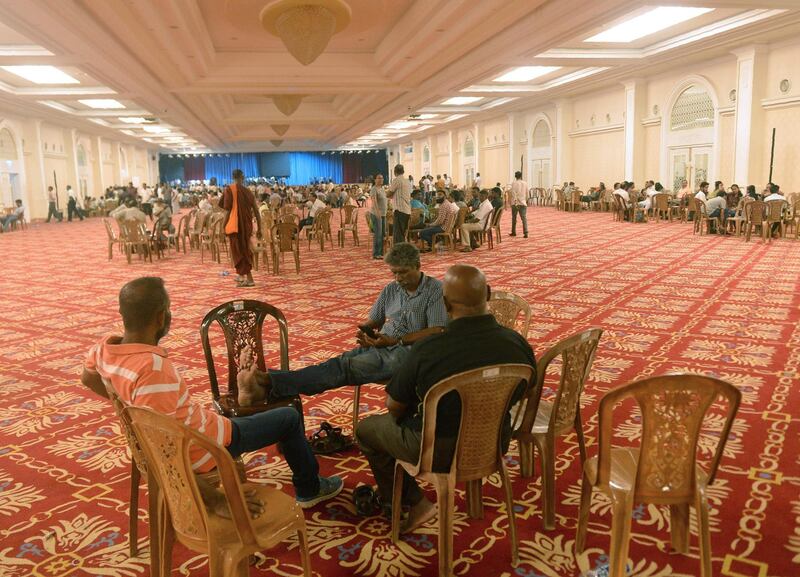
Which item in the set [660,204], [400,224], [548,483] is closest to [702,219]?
[660,204]

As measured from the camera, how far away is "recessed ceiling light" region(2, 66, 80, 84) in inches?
553

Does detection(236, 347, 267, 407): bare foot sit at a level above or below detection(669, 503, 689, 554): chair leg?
above

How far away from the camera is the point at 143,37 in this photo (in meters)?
9.92

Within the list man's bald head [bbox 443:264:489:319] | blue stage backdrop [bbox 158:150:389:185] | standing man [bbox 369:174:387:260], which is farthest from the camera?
blue stage backdrop [bbox 158:150:389:185]

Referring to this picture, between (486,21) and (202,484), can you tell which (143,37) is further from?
(202,484)

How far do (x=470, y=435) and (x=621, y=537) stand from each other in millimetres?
543

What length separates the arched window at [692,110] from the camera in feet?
51.6

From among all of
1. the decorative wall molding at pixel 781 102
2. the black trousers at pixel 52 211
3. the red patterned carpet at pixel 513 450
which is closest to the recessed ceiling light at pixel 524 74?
the decorative wall molding at pixel 781 102

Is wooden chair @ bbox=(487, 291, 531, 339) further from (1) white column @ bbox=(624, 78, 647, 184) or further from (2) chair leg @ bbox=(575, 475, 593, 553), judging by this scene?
(1) white column @ bbox=(624, 78, 647, 184)

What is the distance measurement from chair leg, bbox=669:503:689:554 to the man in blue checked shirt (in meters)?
1.26

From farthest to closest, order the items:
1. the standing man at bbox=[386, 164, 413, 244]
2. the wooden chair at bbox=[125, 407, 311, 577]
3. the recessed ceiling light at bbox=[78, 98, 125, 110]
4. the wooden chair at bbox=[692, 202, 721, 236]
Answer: the recessed ceiling light at bbox=[78, 98, 125, 110], the wooden chair at bbox=[692, 202, 721, 236], the standing man at bbox=[386, 164, 413, 244], the wooden chair at bbox=[125, 407, 311, 577]

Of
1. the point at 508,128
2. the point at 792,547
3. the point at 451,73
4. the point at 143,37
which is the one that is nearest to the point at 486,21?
the point at 451,73

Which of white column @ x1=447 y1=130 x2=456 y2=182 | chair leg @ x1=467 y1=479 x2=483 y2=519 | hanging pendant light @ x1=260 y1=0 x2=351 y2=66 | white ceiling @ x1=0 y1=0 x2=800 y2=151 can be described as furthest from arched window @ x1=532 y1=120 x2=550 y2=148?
chair leg @ x1=467 y1=479 x2=483 y2=519

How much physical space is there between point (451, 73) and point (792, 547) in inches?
524
